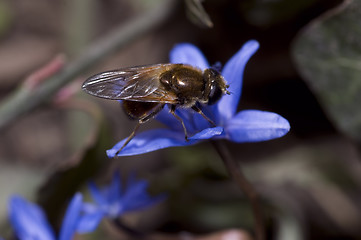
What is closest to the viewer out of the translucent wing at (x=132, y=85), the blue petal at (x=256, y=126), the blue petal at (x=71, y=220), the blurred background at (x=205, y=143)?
the blue petal at (x=256, y=126)

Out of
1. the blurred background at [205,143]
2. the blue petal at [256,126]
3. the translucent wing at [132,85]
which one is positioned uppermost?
the translucent wing at [132,85]

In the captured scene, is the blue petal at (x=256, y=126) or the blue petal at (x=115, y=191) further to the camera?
the blue petal at (x=115, y=191)

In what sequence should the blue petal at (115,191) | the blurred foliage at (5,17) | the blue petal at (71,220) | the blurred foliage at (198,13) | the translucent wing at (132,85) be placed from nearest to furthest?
the translucent wing at (132,85)
the blue petal at (71,220)
the blurred foliage at (198,13)
the blue petal at (115,191)
the blurred foliage at (5,17)

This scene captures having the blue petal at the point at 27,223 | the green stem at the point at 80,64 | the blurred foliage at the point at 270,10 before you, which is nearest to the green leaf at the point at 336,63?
the blurred foliage at the point at 270,10

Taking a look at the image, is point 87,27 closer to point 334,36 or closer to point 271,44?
point 271,44

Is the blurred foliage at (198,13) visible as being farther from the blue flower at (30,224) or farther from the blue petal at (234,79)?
the blue flower at (30,224)

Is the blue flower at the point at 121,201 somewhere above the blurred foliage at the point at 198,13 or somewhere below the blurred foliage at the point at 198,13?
below

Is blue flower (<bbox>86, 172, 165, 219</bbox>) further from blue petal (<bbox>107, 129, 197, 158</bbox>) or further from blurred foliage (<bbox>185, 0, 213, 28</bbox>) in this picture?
blurred foliage (<bbox>185, 0, 213, 28</bbox>)
